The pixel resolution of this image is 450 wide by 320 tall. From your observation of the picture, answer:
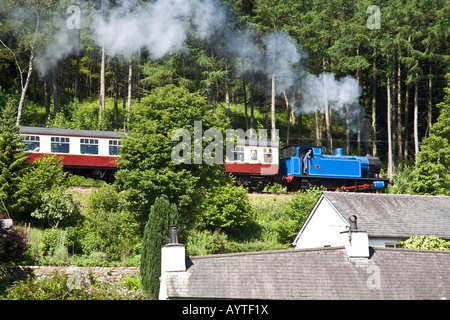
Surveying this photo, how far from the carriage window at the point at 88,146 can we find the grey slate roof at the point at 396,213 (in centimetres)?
1373

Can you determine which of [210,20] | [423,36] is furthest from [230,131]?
[423,36]

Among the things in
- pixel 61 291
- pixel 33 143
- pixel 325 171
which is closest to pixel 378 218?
pixel 325 171

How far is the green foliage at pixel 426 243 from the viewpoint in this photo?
2058cm

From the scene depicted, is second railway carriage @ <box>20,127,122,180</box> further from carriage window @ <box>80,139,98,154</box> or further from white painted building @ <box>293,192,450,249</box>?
white painted building @ <box>293,192,450,249</box>

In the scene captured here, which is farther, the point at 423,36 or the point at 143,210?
the point at 423,36

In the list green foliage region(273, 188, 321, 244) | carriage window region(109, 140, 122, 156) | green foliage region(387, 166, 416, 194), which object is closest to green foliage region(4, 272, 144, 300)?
green foliage region(273, 188, 321, 244)

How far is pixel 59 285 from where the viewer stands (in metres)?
16.7

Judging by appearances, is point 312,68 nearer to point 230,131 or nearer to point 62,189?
point 230,131

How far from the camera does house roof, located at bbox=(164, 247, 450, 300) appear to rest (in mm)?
14562

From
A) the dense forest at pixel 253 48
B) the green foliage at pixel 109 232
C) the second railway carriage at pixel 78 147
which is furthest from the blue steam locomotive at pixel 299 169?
the green foliage at pixel 109 232

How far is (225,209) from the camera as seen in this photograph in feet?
90.3

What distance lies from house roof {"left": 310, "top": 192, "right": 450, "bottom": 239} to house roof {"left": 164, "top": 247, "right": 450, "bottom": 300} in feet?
15.6

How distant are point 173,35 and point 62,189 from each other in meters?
17.2

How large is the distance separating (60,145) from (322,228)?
48.9ft
